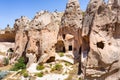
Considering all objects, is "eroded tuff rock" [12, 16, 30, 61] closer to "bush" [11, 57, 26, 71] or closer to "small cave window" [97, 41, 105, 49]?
"bush" [11, 57, 26, 71]

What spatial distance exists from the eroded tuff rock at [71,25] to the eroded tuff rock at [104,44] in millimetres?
10122

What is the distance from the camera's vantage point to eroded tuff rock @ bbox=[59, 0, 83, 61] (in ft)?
112

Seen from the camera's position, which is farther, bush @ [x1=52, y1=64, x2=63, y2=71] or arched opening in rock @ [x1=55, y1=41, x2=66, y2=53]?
arched opening in rock @ [x1=55, y1=41, x2=66, y2=53]

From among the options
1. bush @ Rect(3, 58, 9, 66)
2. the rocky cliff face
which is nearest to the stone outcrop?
bush @ Rect(3, 58, 9, 66)

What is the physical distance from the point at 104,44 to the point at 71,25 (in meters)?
12.6

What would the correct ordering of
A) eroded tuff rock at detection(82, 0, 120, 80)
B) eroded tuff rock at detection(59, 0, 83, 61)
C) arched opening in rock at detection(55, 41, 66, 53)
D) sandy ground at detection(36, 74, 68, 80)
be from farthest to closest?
1. arched opening in rock at detection(55, 41, 66, 53)
2. eroded tuff rock at detection(59, 0, 83, 61)
3. sandy ground at detection(36, 74, 68, 80)
4. eroded tuff rock at detection(82, 0, 120, 80)

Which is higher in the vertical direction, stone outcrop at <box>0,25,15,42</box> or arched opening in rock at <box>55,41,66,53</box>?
stone outcrop at <box>0,25,15,42</box>

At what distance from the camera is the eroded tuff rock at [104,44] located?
2136 centimetres

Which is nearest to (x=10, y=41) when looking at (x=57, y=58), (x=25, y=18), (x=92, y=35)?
(x=25, y=18)

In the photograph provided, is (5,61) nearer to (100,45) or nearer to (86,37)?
(86,37)

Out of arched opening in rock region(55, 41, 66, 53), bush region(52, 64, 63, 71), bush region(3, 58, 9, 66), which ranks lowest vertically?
bush region(3, 58, 9, 66)

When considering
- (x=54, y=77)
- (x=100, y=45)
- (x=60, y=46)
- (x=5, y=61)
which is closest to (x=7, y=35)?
(x=5, y=61)

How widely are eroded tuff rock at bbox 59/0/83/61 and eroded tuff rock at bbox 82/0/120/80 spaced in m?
10.1

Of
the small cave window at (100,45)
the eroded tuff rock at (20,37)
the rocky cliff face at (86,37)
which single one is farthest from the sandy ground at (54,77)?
the eroded tuff rock at (20,37)
